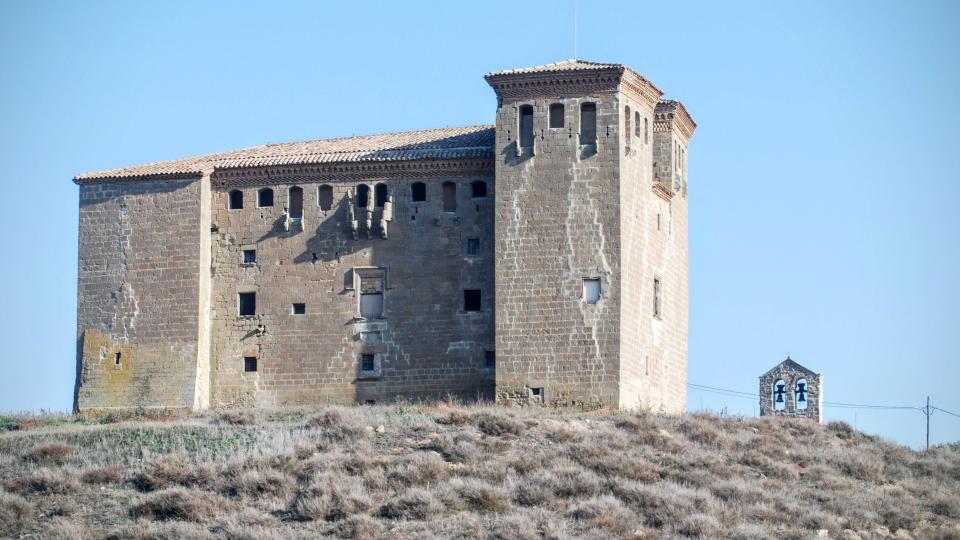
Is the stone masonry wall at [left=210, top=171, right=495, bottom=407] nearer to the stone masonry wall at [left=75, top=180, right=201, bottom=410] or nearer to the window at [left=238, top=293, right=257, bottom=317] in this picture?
the window at [left=238, top=293, right=257, bottom=317]

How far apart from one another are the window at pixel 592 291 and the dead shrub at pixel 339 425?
24.6 feet

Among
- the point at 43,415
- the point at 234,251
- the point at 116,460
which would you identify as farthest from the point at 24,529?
the point at 234,251

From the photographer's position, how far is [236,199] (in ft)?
196

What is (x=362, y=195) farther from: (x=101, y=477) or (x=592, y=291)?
(x=101, y=477)

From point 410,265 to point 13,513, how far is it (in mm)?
16855

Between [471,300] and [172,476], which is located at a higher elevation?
[471,300]

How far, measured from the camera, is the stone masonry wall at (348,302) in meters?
57.1

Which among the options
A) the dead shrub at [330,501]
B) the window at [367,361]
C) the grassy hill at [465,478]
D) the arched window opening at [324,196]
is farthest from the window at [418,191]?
the dead shrub at [330,501]

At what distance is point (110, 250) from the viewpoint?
59.1 metres

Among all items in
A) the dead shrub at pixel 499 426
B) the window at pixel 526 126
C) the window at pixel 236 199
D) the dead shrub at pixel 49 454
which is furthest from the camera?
the window at pixel 236 199

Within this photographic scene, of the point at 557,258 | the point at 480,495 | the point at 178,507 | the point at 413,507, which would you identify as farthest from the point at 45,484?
the point at 557,258

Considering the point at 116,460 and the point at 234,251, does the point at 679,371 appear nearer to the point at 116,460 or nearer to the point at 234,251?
the point at 234,251

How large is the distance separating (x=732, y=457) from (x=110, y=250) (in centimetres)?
2059

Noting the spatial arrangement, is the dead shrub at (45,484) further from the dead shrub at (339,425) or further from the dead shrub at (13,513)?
the dead shrub at (339,425)
